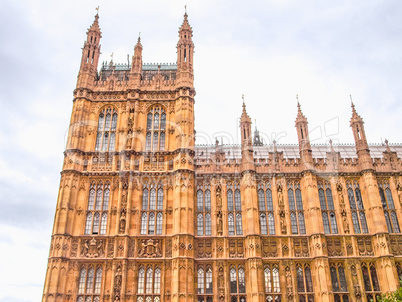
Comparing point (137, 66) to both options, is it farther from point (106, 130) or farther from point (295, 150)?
point (295, 150)

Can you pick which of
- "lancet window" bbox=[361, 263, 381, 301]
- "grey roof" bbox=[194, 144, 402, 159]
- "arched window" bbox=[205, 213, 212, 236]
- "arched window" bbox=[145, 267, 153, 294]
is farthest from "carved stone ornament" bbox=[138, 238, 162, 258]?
Result: "lancet window" bbox=[361, 263, 381, 301]

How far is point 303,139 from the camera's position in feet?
112

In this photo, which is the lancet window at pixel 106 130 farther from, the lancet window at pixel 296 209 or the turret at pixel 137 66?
the lancet window at pixel 296 209

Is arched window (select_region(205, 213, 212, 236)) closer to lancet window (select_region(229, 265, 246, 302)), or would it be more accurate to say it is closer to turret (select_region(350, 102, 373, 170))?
lancet window (select_region(229, 265, 246, 302))

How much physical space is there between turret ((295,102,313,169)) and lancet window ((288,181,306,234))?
7.32ft

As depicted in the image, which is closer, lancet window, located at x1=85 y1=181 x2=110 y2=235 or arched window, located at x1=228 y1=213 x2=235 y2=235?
lancet window, located at x1=85 y1=181 x2=110 y2=235

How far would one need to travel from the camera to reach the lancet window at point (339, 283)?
28.3 meters

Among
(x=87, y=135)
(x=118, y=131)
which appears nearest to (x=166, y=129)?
(x=118, y=131)

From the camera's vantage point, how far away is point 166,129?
34844 mm

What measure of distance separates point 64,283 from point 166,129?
1582 centimetres

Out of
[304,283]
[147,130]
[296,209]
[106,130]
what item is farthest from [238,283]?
[106,130]

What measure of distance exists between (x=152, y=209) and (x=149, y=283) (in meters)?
6.01

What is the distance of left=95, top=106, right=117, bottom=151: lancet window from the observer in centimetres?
3403

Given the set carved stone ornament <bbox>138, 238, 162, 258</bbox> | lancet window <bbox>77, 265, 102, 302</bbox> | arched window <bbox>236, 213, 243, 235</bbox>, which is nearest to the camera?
lancet window <bbox>77, 265, 102, 302</bbox>
